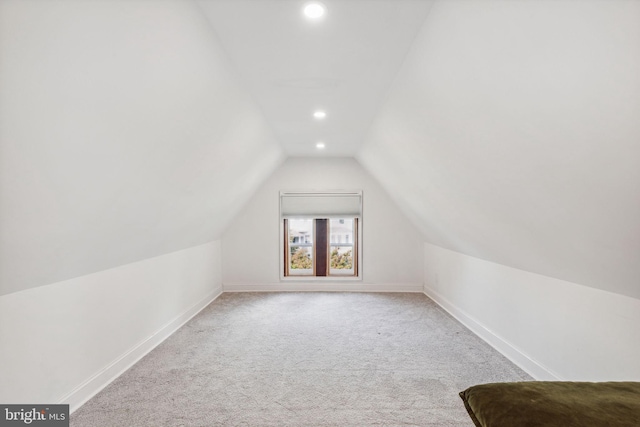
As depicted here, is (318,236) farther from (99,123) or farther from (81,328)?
(99,123)

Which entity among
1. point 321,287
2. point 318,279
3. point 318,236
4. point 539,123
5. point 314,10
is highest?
point 314,10

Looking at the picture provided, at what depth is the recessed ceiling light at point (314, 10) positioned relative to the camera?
1471 mm

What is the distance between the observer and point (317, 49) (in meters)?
1.87

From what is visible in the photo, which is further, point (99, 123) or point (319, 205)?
point (319, 205)

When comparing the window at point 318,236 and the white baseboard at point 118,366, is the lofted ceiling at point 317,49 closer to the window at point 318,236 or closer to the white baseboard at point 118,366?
the white baseboard at point 118,366

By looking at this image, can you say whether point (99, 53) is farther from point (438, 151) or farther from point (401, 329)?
point (401, 329)

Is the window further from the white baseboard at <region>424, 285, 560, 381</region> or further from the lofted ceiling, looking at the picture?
the lofted ceiling

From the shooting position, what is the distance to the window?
5547 millimetres

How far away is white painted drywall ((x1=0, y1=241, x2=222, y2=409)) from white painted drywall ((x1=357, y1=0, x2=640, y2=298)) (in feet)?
8.84

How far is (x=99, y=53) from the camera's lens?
125 cm

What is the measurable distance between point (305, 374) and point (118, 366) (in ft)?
5.06

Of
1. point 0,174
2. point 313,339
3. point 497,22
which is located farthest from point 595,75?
point 313,339

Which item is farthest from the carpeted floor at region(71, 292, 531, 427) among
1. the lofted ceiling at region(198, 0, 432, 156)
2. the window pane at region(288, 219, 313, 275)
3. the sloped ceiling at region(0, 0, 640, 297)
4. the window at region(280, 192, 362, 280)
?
the lofted ceiling at region(198, 0, 432, 156)

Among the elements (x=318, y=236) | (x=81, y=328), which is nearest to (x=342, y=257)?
(x=318, y=236)
